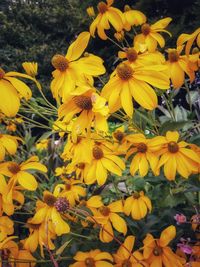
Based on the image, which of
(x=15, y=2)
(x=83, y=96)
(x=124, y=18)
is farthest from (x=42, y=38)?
(x=83, y=96)

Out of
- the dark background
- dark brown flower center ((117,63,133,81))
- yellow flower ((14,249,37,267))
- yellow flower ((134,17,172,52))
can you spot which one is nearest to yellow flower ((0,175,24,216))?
yellow flower ((14,249,37,267))

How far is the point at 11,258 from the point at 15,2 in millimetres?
8858

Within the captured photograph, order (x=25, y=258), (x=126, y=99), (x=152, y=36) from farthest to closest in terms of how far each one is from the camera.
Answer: (x=152, y=36) < (x=25, y=258) < (x=126, y=99)

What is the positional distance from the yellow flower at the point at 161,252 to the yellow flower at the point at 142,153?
0.16m

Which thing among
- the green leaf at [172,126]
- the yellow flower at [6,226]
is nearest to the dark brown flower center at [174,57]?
the green leaf at [172,126]

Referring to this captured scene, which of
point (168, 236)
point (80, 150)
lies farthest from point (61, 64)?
point (168, 236)

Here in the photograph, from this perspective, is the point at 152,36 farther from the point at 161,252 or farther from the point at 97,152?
the point at 161,252

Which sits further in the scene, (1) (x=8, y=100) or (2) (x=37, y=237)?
(2) (x=37, y=237)

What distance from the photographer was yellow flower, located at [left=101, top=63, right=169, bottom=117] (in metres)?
0.85

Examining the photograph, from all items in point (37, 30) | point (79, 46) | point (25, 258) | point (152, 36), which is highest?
point (79, 46)

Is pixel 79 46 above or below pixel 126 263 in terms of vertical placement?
above

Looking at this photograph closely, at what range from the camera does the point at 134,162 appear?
111 cm

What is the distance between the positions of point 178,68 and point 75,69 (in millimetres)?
259

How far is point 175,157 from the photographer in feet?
3.36
